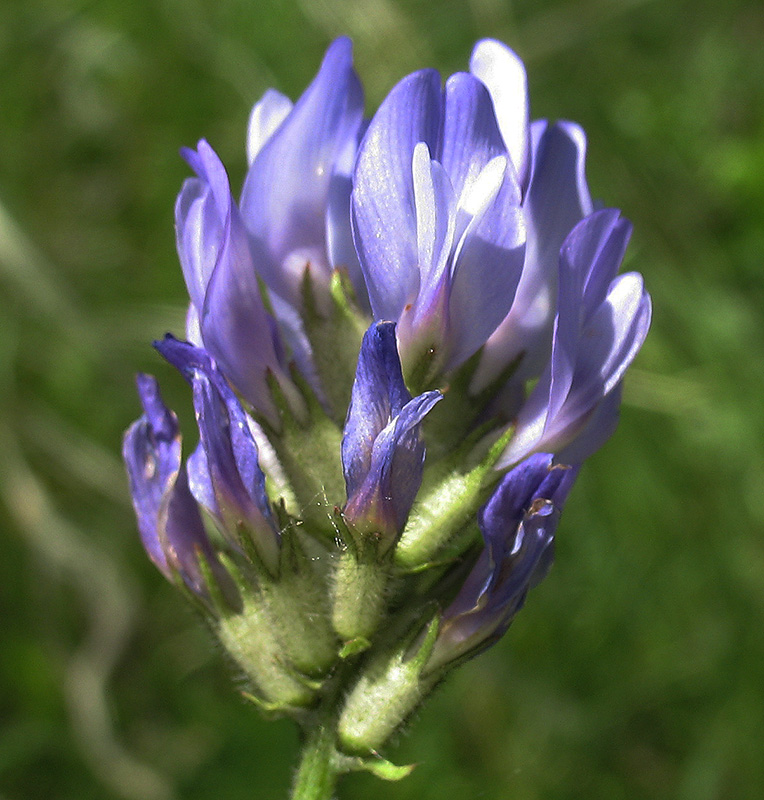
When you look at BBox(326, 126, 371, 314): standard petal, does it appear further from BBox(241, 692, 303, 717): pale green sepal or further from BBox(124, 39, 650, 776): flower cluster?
BBox(241, 692, 303, 717): pale green sepal

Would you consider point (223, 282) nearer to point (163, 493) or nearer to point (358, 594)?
point (163, 493)

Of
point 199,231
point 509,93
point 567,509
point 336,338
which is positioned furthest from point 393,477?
point 567,509

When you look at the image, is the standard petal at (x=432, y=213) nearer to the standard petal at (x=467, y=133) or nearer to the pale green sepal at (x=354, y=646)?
the standard petal at (x=467, y=133)

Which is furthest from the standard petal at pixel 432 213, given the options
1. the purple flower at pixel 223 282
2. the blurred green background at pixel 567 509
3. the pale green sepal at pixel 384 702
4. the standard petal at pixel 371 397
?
the blurred green background at pixel 567 509

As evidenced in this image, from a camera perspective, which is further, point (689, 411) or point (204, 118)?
point (204, 118)

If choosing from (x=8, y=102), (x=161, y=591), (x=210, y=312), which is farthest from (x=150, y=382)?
(x=8, y=102)

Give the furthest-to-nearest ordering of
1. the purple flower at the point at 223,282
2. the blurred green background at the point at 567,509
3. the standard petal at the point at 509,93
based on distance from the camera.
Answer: the blurred green background at the point at 567,509
the standard petal at the point at 509,93
the purple flower at the point at 223,282

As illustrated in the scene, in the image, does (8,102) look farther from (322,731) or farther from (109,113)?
(322,731)
